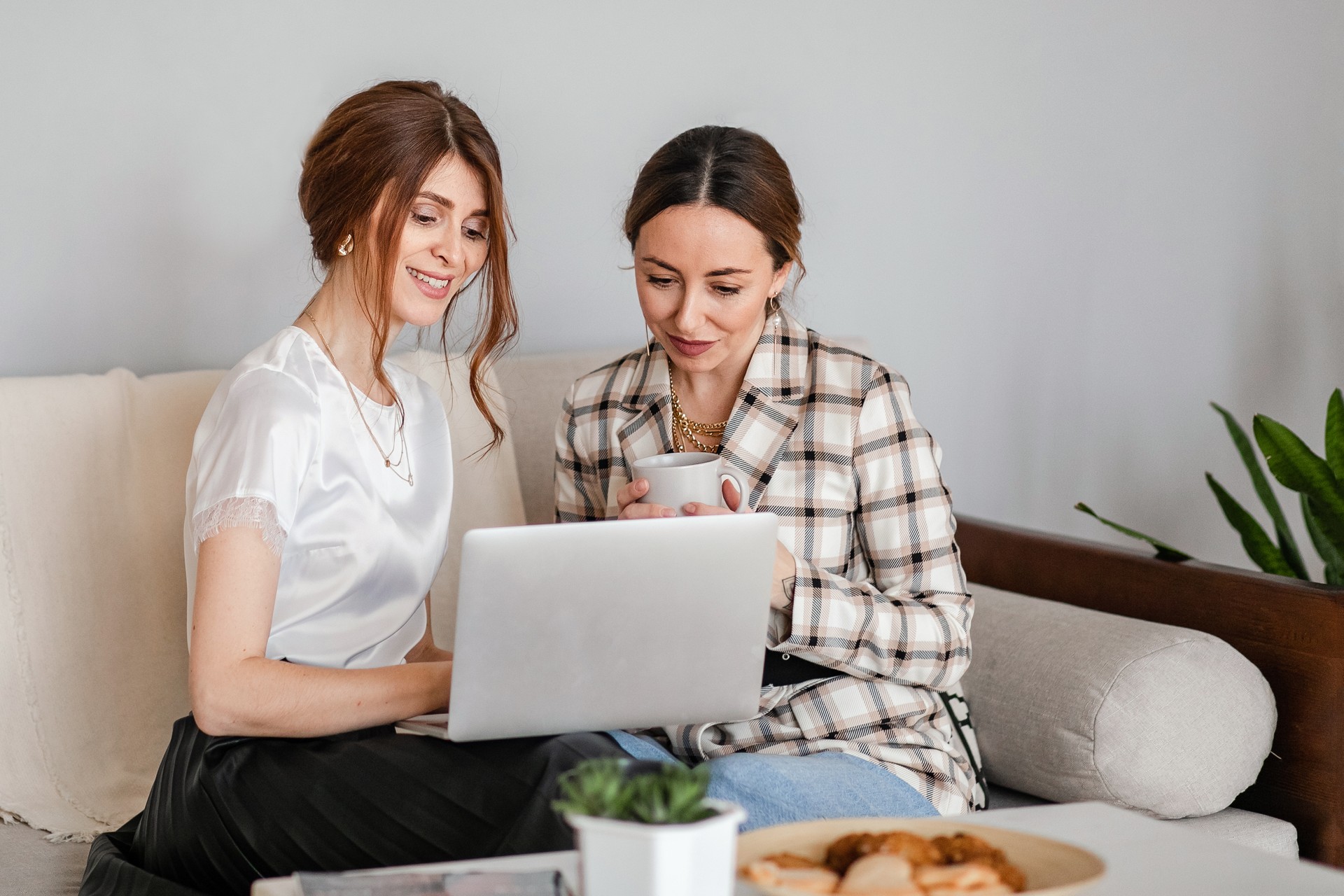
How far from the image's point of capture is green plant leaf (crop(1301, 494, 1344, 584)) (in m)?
2.00

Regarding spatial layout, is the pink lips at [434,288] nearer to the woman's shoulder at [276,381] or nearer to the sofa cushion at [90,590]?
the woman's shoulder at [276,381]

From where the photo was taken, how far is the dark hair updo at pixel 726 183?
4.85 feet

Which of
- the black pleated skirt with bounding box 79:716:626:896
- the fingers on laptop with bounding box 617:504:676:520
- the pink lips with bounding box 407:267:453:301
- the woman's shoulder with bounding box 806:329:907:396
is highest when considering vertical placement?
the pink lips with bounding box 407:267:453:301

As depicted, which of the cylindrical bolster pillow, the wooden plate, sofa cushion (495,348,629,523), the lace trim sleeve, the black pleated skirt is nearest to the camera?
the wooden plate

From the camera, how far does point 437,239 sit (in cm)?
145

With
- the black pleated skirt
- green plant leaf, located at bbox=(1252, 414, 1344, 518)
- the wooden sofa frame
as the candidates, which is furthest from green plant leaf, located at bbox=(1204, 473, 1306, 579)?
the black pleated skirt

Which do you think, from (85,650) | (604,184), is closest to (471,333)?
(604,184)

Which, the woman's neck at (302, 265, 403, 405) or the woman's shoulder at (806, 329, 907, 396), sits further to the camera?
the woman's shoulder at (806, 329, 907, 396)

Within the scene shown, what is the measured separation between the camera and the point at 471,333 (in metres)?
2.06

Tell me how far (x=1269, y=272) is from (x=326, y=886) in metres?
2.71

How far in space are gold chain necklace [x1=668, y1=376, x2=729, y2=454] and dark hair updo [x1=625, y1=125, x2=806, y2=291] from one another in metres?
0.23

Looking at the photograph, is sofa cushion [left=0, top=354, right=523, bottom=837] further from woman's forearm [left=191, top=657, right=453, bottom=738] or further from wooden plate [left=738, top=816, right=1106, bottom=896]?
wooden plate [left=738, top=816, right=1106, bottom=896]

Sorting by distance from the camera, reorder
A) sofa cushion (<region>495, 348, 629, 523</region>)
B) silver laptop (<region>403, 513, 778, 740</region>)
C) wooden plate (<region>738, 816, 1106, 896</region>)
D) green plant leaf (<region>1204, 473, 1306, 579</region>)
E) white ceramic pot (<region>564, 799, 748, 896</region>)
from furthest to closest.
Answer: green plant leaf (<region>1204, 473, 1306, 579</region>) → sofa cushion (<region>495, 348, 629, 523</region>) → silver laptop (<region>403, 513, 778, 740</region>) → wooden plate (<region>738, 816, 1106, 896</region>) → white ceramic pot (<region>564, 799, 748, 896</region>)


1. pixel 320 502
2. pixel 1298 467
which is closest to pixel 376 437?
pixel 320 502
